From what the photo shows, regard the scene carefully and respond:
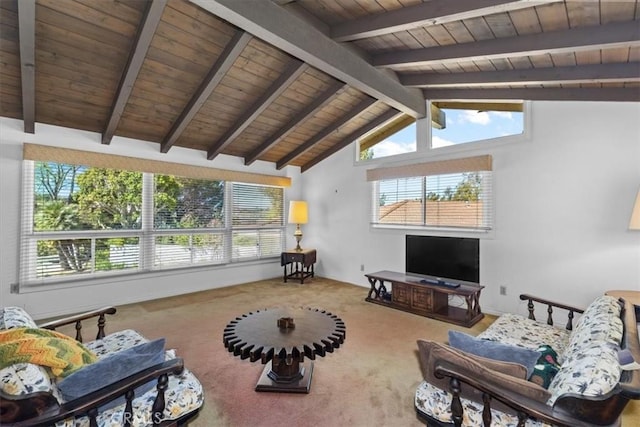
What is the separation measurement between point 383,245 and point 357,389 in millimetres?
3124

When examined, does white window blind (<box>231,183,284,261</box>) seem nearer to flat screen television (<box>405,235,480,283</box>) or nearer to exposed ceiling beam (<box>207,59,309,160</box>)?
exposed ceiling beam (<box>207,59,309,160</box>)

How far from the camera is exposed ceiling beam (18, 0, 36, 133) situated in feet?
7.45

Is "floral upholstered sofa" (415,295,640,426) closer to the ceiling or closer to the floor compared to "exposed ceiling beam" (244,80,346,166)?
closer to the floor

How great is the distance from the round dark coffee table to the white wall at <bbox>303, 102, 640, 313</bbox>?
8.99 ft

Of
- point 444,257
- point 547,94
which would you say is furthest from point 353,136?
point 547,94

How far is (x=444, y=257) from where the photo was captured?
4.14 meters

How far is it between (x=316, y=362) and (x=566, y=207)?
330 centimetres

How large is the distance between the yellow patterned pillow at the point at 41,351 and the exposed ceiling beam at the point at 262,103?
10.2 feet

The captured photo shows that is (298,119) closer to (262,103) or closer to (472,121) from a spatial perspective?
(262,103)

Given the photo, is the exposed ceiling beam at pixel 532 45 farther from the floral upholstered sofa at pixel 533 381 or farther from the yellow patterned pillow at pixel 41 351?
the yellow patterned pillow at pixel 41 351

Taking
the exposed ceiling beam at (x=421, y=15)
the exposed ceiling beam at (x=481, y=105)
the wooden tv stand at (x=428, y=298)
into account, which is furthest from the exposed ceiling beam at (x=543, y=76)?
the wooden tv stand at (x=428, y=298)

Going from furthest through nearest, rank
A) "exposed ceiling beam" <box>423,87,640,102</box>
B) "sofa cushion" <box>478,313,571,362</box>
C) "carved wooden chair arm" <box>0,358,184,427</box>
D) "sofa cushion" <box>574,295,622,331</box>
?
"exposed ceiling beam" <box>423,87,640,102</box> < "sofa cushion" <box>478,313,571,362</box> < "sofa cushion" <box>574,295,622,331</box> < "carved wooden chair arm" <box>0,358,184,427</box>

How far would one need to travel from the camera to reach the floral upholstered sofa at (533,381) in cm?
123

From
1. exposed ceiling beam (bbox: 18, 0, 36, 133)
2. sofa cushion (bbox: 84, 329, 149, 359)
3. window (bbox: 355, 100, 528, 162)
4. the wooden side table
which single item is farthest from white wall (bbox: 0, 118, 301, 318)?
window (bbox: 355, 100, 528, 162)
